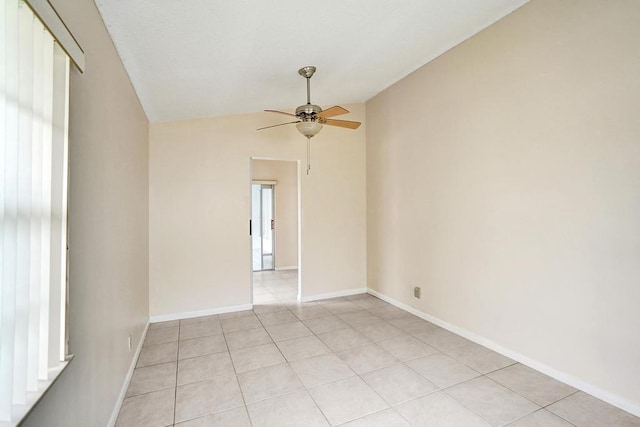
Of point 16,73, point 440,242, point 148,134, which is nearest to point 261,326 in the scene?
point 440,242

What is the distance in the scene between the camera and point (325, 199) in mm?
4562

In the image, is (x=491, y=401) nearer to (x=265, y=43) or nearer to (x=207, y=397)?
(x=207, y=397)

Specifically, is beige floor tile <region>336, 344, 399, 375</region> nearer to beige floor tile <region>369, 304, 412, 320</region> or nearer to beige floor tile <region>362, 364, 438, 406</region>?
beige floor tile <region>362, 364, 438, 406</region>

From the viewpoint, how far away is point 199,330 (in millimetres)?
3422

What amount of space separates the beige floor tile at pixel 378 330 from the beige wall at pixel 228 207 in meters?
1.19

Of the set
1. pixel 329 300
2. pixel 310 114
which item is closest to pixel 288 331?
pixel 329 300

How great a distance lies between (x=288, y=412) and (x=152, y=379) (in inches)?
47.7

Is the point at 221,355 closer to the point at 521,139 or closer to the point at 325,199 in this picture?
the point at 325,199

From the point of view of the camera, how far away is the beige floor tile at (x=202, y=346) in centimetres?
287

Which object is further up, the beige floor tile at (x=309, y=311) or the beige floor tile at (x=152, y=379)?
the beige floor tile at (x=309, y=311)

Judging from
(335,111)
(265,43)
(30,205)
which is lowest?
(30,205)

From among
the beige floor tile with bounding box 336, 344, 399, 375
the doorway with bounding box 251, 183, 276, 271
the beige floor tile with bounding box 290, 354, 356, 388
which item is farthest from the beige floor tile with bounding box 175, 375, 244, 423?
the doorway with bounding box 251, 183, 276, 271

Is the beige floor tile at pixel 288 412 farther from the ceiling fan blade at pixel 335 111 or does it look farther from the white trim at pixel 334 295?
the ceiling fan blade at pixel 335 111

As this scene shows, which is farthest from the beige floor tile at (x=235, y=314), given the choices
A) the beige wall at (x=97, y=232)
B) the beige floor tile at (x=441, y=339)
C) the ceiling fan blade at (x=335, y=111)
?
the ceiling fan blade at (x=335, y=111)
